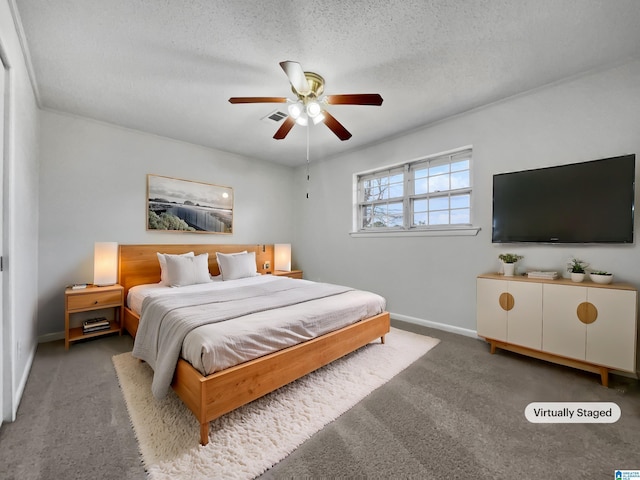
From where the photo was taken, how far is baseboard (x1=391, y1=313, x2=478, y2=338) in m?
3.03

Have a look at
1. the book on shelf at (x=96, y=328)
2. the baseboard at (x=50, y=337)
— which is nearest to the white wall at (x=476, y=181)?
the book on shelf at (x=96, y=328)

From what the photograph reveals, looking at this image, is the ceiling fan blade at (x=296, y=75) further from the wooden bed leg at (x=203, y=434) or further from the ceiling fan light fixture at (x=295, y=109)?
the wooden bed leg at (x=203, y=434)

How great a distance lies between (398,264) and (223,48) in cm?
310

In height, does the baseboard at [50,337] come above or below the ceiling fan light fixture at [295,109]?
below

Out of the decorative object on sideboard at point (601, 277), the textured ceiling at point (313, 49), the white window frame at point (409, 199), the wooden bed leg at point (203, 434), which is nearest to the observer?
the wooden bed leg at point (203, 434)

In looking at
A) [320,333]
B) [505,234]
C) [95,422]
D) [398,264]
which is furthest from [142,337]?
[505,234]

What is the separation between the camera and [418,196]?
361 centimetres

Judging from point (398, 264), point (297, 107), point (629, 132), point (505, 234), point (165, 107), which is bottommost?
point (398, 264)

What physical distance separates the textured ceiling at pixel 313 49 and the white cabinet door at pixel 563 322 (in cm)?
192

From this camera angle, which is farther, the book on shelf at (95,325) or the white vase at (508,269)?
the book on shelf at (95,325)

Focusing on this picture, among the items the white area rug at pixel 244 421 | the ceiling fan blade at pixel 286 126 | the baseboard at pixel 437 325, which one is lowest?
the white area rug at pixel 244 421

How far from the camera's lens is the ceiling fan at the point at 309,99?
1.93 meters

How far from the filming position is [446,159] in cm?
333

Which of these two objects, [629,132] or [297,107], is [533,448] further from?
[297,107]
